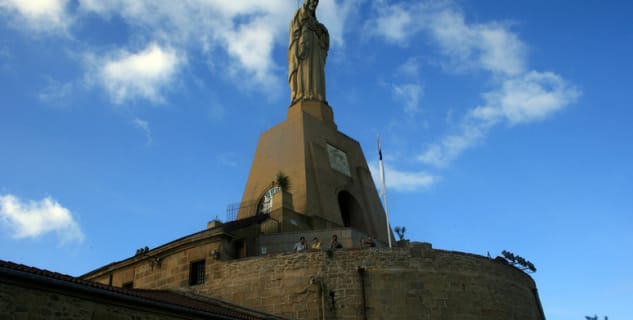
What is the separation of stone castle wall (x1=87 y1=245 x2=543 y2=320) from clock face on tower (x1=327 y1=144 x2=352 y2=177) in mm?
11099

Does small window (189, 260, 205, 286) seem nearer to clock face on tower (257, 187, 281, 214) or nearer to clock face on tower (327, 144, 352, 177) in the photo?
clock face on tower (257, 187, 281, 214)

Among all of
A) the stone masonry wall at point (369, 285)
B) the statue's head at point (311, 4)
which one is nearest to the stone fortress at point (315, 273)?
the stone masonry wall at point (369, 285)

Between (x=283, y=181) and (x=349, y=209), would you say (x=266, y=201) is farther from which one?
(x=349, y=209)

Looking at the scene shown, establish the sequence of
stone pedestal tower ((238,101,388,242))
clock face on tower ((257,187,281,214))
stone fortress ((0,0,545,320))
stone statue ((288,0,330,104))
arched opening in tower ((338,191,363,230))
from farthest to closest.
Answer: stone statue ((288,0,330,104)), arched opening in tower ((338,191,363,230)), clock face on tower ((257,187,281,214)), stone pedestal tower ((238,101,388,242)), stone fortress ((0,0,545,320))

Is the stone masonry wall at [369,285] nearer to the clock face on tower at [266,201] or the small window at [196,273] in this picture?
the small window at [196,273]

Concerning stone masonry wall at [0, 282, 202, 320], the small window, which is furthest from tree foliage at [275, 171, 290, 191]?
stone masonry wall at [0, 282, 202, 320]

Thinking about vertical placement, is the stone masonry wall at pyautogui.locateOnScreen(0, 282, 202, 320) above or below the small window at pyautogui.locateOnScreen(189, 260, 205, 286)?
below

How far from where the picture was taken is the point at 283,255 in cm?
2067

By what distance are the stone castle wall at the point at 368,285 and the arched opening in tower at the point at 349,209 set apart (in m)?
10.3

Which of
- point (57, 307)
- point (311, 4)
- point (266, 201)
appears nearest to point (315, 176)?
point (266, 201)

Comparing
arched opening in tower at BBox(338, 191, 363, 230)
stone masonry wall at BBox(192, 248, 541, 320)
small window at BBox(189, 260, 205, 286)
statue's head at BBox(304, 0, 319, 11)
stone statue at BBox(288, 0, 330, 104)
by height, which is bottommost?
stone masonry wall at BBox(192, 248, 541, 320)

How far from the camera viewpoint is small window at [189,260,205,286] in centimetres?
2188

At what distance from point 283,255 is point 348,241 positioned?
3.80m

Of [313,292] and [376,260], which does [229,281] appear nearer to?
[313,292]
